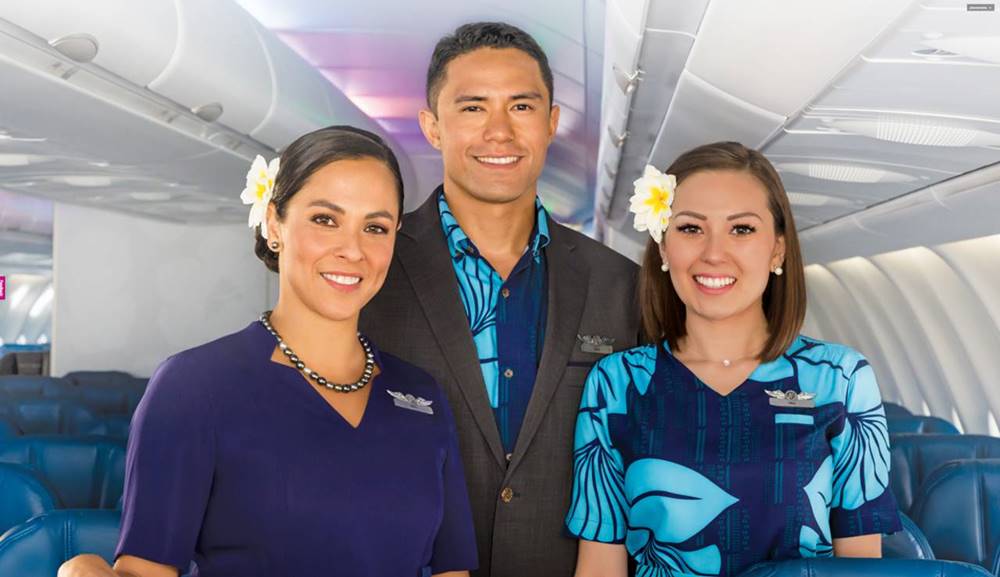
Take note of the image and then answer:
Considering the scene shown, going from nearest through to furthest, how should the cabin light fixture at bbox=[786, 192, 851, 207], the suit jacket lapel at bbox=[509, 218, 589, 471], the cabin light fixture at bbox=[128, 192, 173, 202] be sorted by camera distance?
the suit jacket lapel at bbox=[509, 218, 589, 471]
the cabin light fixture at bbox=[786, 192, 851, 207]
the cabin light fixture at bbox=[128, 192, 173, 202]

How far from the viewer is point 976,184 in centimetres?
480

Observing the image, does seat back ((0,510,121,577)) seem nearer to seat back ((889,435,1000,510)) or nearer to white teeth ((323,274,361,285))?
white teeth ((323,274,361,285))

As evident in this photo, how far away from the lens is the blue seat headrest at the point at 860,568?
88.2 inches

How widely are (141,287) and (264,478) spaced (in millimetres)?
12385

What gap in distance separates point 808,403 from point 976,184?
8.44 feet

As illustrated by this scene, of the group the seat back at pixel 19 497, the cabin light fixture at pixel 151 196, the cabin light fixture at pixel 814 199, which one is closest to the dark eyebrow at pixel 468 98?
the seat back at pixel 19 497

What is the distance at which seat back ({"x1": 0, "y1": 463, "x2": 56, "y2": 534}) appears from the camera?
4.01m

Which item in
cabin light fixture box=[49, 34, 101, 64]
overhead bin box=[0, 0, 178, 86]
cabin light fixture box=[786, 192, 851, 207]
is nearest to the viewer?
overhead bin box=[0, 0, 178, 86]

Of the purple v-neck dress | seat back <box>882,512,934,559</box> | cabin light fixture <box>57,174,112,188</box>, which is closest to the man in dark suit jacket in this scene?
the purple v-neck dress

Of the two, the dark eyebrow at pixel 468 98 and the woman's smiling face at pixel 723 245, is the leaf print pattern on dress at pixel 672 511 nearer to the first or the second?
the woman's smiling face at pixel 723 245

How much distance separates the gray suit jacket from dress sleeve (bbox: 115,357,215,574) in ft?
3.45

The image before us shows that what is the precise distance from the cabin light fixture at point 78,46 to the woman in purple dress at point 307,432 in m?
2.77

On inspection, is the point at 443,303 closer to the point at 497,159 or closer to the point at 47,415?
the point at 497,159

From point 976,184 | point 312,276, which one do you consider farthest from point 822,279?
point 312,276
